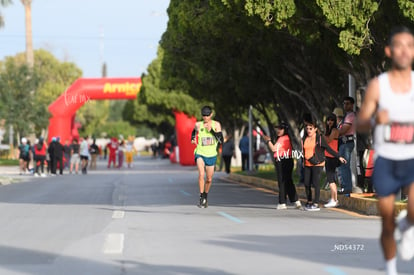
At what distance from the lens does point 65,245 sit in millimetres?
11023

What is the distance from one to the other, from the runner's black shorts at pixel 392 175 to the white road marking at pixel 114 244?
416 cm

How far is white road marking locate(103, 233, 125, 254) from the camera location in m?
10.2

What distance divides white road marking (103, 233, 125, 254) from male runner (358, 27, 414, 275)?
4167mm

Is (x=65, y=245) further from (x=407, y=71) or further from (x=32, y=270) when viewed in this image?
(x=407, y=71)

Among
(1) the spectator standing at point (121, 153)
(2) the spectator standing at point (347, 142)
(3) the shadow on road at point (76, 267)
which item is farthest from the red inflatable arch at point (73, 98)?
(3) the shadow on road at point (76, 267)

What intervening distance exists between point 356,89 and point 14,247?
549 inches

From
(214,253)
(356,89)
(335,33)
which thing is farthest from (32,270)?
(356,89)

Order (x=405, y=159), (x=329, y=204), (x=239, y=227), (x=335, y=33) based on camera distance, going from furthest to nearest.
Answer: (x=335, y=33) → (x=329, y=204) → (x=239, y=227) → (x=405, y=159)

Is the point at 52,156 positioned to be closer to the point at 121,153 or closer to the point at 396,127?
the point at 121,153

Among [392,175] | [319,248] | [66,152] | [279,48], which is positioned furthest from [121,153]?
[392,175]

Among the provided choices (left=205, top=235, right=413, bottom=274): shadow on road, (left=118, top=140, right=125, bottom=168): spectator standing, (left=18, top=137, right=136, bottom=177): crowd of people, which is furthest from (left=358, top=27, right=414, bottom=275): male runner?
(left=118, top=140, right=125, bottom=168): spectator standing

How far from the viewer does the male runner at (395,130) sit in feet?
21.7

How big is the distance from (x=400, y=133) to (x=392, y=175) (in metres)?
0.31

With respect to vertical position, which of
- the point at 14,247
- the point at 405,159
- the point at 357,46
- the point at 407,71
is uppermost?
the point at 357,46
